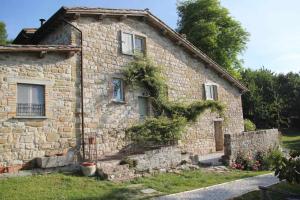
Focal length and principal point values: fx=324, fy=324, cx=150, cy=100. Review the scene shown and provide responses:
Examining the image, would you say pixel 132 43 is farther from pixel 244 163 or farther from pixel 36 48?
pixel 244 163

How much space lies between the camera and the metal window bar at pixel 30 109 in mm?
12031

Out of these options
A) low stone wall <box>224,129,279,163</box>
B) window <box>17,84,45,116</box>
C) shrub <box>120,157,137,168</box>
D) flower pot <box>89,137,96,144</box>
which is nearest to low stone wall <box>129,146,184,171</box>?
shrub <box>120,157,137,168</box>

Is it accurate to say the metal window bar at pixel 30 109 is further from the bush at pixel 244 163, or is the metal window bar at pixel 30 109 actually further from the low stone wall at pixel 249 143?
the bush at pixel 244 163

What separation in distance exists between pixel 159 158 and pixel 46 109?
494 centimetres

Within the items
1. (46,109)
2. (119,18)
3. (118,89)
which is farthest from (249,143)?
(46,109)

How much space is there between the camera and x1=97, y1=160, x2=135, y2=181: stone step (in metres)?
11.3

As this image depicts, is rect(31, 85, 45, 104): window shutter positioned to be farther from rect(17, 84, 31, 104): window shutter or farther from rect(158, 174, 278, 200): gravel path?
rect(158, 174, 278, 200): gravel path

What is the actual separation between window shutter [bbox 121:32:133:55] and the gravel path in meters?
8.23

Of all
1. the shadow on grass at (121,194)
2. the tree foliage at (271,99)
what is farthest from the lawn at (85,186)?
the tree foliage at (271,99)

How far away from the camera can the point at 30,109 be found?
484 inches

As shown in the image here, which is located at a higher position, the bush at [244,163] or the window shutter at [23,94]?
the window shutter at [23,94]

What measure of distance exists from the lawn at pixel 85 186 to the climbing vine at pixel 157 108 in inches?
110

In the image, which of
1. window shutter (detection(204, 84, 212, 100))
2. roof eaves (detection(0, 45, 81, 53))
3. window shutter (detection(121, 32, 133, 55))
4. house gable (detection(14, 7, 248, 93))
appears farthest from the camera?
window shutter (detection(204, 84, 212, 100))

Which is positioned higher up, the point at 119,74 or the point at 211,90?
the point at 119,74
